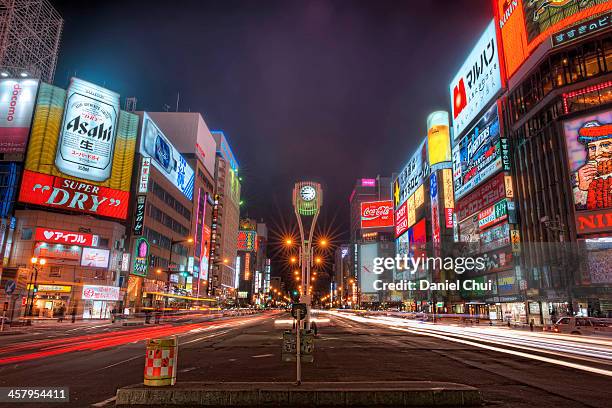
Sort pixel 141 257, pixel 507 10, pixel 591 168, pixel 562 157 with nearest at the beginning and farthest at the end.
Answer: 1. pixel 591 168
2. pixel 562 157
3. pixel 141 257
4. pixel 507 10

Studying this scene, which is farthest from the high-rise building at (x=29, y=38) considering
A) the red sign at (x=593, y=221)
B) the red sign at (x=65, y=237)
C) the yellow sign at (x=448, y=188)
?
the red sign at (x=593, y=221)

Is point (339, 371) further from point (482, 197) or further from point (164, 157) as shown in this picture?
point (164, 157)

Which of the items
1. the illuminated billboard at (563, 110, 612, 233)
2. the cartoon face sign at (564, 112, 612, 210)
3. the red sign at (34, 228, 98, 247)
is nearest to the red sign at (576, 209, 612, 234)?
the illuminated billboard at (563, 110, 612, 233)

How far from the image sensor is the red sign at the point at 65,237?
56.2 m

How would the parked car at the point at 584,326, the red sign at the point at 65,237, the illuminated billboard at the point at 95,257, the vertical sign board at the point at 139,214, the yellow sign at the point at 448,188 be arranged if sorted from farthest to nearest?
the yellow sign at the point at 448,188, the vertical sign board at the point at 139,214, the illuminated billboard at the point at 95,257, the red sign at the point at 65,237, the parked car at the point at 584,326

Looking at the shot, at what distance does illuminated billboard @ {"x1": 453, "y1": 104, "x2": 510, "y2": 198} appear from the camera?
2682 inches

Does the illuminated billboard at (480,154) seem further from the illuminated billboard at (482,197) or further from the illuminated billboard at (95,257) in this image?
the illuminated billboard at (95,257)

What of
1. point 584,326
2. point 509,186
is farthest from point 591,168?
point 584,326

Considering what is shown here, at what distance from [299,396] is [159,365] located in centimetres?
283

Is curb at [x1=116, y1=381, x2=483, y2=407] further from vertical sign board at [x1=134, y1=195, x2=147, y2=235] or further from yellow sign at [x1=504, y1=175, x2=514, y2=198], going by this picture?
yellow sign at [x1=504, y1=175, x2=514, y2=198]

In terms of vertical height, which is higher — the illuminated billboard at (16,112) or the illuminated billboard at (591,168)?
the illuminated billboard at (16,112)

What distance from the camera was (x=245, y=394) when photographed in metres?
7.54

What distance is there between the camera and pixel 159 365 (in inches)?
321

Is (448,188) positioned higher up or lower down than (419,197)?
lower down
